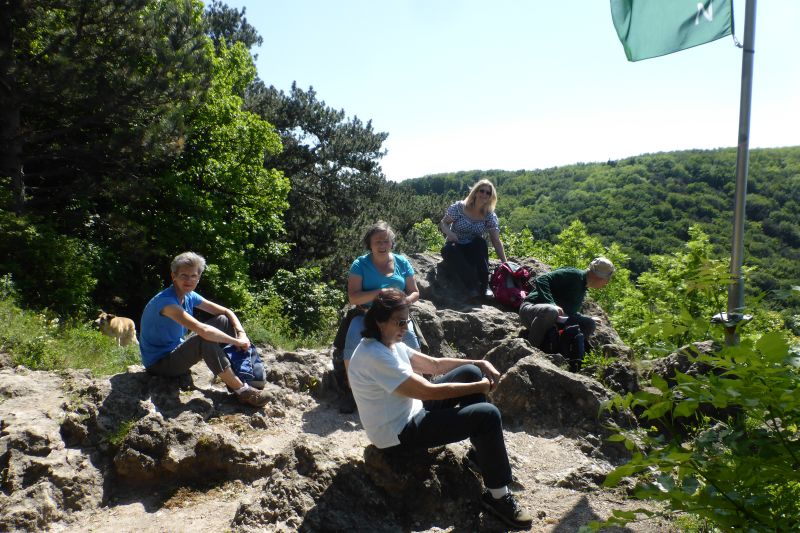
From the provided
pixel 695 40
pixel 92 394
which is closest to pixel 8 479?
pixel 92 394

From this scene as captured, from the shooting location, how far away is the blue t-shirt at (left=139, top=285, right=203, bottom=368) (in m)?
5.00

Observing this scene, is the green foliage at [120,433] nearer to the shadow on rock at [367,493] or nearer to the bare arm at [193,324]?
the bare arm at [193,324]

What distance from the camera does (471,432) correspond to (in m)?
3.63

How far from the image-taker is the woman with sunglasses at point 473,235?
7.54 m

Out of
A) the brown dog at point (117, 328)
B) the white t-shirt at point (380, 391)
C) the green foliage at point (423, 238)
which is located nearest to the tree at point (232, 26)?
the green foliage at point (423, 238)

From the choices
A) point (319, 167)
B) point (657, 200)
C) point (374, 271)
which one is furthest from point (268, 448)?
point (657, 200)

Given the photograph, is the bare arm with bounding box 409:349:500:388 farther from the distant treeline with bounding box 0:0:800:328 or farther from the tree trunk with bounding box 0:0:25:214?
the tree trunk with bounding box 0:0:25:214

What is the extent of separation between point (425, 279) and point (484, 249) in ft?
3.00

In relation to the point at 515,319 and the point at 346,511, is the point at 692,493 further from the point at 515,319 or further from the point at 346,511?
the point at 515,319

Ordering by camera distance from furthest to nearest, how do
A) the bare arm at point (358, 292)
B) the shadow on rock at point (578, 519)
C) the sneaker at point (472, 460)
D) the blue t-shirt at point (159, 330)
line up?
the bare arm at point (358, 292) < the blue t-shirt at point (159, 330) < the sneaker at point (472, 460) < the shadow on rock at point (578, 519)

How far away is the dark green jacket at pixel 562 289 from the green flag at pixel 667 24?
227 cm

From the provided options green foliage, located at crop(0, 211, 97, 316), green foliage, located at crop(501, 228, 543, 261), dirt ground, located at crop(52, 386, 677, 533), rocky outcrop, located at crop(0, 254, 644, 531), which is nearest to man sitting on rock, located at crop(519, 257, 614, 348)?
rocky outcrop, located at crop(0, 254, 644, 531)

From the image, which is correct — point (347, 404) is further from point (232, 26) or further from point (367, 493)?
point (232, 26)

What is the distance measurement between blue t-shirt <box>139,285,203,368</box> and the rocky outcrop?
0.23m
